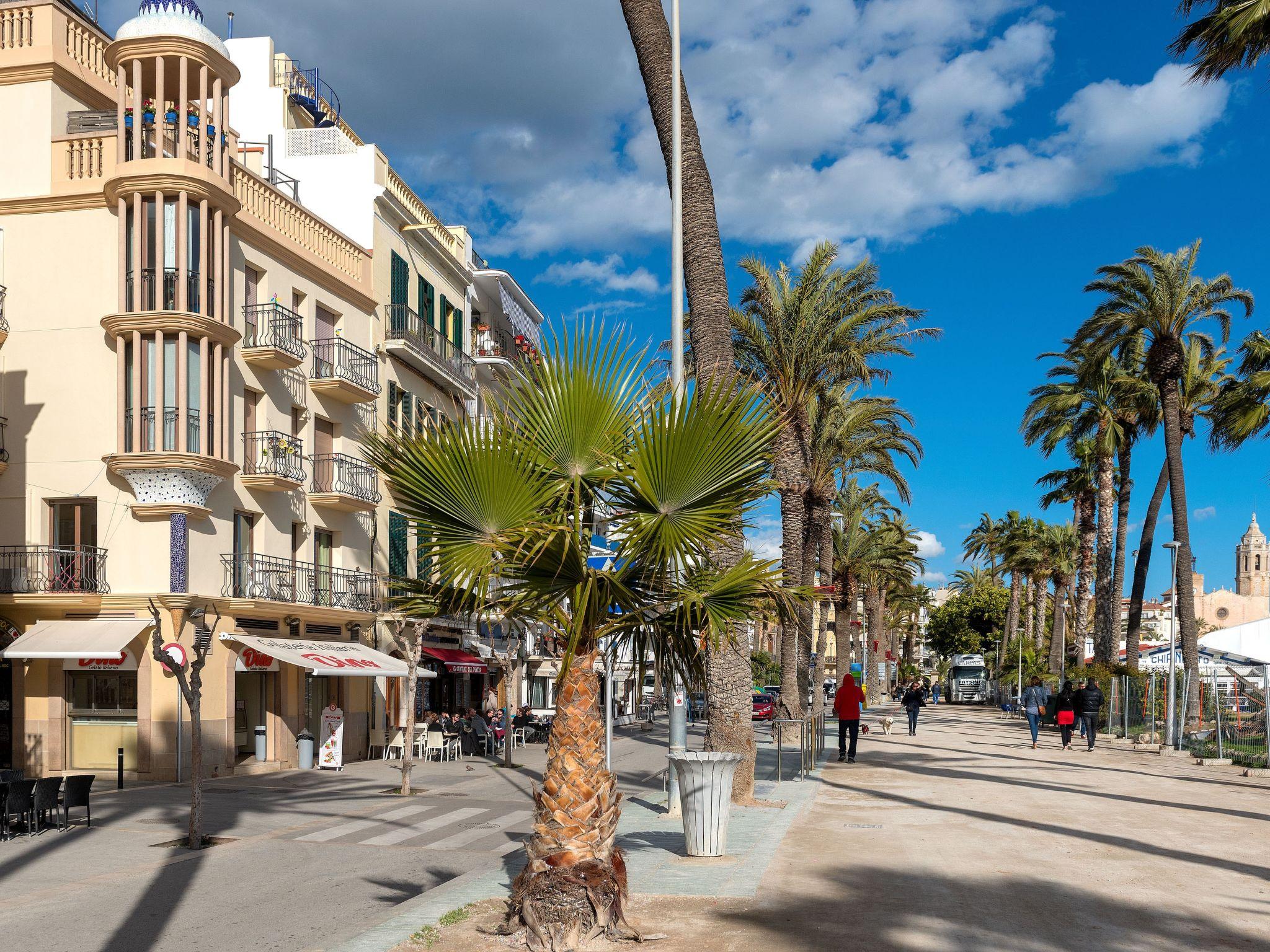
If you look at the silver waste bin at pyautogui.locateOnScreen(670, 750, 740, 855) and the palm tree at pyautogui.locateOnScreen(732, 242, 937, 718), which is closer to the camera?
the silver waste bin at pyautogui.locateOnScreen(670, 750, 740, 855)

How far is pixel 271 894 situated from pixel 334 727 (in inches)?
638

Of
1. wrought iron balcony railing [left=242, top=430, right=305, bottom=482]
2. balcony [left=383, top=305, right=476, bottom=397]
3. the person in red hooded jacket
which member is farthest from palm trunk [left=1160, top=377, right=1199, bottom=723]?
wrought iron balcony railing [left=242, top=430, right=305, bottom=482]

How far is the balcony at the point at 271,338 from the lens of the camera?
1043 inches

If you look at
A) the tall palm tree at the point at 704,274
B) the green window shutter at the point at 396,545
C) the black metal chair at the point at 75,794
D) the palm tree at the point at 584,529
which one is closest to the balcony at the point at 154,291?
the green window shutter at the point at 396,545

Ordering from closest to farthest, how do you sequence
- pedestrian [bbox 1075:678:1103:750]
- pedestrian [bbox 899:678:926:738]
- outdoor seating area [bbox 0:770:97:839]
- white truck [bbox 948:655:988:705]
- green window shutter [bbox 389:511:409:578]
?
outdoor seating area [bbox 0:770:97:839], pedestrian [bbox 1075:678:1103:750], pedestrian [bbox 899:678:926:738], green window shutter [bbox 389:511:409:578], white truck [bbox 948:655:988:705]

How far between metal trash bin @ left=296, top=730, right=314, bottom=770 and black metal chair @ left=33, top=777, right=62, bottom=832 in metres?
11.6

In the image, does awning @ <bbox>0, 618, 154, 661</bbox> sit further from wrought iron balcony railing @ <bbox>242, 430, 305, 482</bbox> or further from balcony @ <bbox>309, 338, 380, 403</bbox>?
balcony @ <bbox>309, 338, 380, 403</bbox>

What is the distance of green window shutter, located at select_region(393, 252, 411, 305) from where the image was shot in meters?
34.8

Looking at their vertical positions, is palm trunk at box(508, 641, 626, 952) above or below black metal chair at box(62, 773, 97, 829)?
above

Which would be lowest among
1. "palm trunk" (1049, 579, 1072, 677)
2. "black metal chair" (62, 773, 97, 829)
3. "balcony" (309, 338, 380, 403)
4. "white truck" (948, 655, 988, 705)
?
"white truck" (948, 655, 988, 705)

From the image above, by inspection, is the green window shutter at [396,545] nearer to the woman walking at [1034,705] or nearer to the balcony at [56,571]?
the balcony at [56,571]

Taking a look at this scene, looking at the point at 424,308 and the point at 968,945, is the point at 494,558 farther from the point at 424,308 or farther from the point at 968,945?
the point at 424,308

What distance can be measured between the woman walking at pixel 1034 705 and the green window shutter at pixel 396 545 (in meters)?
16.9

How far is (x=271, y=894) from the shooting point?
11180mm
